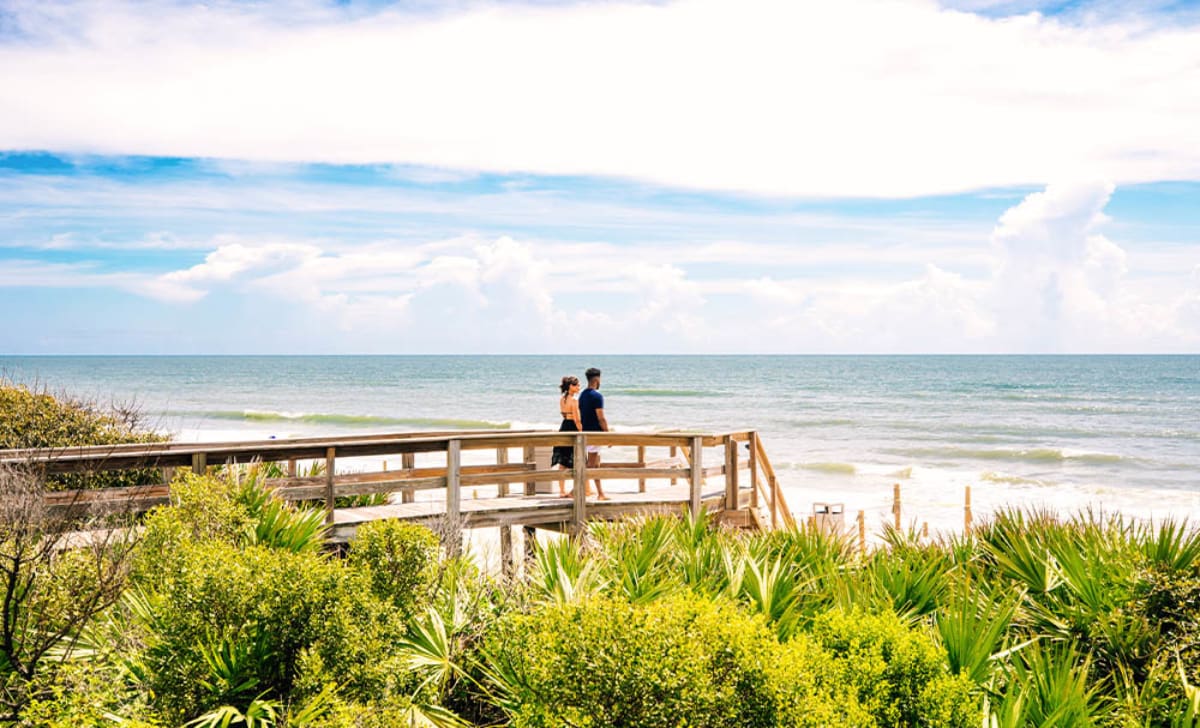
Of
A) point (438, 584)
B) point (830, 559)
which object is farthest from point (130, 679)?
point (830, 559)

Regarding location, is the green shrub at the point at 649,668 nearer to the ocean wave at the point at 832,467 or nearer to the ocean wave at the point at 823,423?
the ocean wave at the point at 832,467

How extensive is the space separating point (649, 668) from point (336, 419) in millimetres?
54613

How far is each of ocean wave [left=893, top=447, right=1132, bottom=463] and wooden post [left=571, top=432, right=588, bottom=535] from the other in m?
30.7

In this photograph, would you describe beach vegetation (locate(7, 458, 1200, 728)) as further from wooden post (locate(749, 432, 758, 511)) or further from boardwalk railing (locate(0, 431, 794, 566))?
wooden post (locate(749, 432, 758, 511))

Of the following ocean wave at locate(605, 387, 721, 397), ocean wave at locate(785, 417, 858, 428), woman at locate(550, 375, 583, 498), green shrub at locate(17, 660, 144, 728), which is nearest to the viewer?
green shrub at locate(17, 660, 144, 728)

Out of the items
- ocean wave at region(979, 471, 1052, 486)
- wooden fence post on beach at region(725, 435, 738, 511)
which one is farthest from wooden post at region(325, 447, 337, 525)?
ocean wave at region(979, 471, 1052, 486)

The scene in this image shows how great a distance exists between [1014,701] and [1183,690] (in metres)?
1.39

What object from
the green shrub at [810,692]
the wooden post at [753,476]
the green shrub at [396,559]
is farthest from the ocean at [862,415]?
the wooden post at [753,476]

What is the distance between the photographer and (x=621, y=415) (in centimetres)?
6312

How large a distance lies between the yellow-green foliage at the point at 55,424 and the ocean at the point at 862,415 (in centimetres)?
107

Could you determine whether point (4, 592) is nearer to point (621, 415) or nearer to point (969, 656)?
point (969, 656)

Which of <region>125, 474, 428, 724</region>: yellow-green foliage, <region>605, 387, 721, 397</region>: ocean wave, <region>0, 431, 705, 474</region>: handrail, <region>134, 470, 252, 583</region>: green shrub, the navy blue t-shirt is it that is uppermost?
the navy blue t-shirt

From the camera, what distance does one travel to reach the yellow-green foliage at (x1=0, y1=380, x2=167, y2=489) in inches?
560

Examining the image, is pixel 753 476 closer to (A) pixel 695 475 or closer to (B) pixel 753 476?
(B) pixel 753 476
